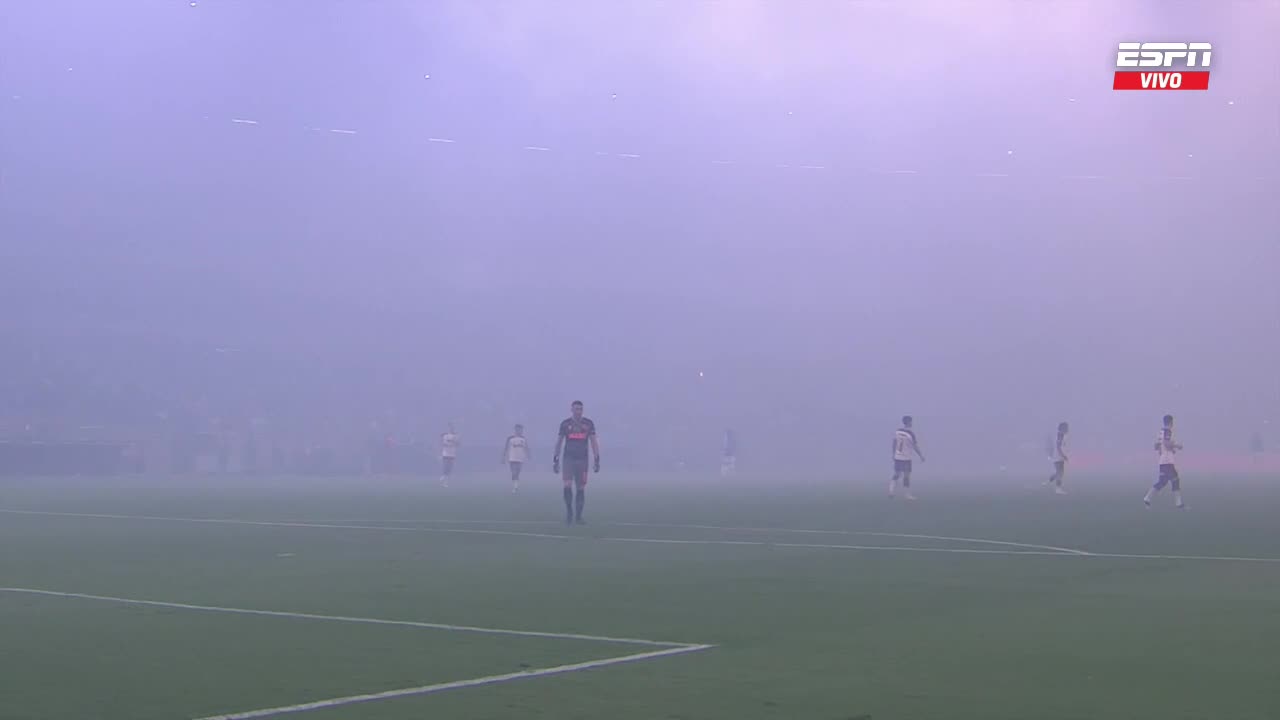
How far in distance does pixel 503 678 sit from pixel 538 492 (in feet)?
110

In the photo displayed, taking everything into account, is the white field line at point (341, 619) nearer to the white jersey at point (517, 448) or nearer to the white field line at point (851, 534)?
the white field line at point (851, 534)

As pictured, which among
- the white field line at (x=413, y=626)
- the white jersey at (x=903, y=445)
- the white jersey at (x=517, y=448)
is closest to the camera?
the white field line at (x=413, y=626)

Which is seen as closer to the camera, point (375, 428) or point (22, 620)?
point (22, 620)

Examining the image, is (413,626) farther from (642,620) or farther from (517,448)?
(517,448)

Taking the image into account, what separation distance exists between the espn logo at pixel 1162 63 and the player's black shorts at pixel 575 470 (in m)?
11.7

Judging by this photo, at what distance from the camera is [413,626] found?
11.4 m

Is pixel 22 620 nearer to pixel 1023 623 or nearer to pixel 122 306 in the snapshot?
pixel 1023 623

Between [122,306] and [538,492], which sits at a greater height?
[122,306]

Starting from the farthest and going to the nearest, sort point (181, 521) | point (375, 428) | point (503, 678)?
point (375, 428), point (181, 521), point (503, 678)

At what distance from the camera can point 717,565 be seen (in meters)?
17.0

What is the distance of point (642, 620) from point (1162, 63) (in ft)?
75.4

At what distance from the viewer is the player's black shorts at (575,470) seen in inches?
977

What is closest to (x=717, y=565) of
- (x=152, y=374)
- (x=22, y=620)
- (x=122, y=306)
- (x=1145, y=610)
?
(x=1145, y=610)

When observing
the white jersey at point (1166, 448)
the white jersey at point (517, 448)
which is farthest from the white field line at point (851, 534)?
the white jersey at point (517, 448)
